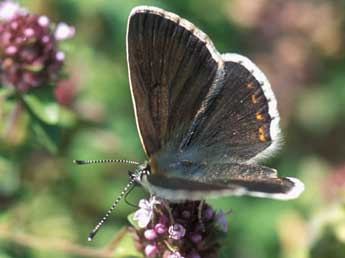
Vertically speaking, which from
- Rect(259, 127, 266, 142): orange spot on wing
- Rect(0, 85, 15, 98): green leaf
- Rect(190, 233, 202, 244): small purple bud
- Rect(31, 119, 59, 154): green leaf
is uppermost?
Rect(259, 127, 266, 142): orange spot on wing

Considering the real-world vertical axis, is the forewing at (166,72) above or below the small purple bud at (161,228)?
above

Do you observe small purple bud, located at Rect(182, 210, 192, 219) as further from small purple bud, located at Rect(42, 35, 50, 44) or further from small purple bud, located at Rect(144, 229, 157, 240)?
small purple bud, located at Rect(42, 35, 50, 44)

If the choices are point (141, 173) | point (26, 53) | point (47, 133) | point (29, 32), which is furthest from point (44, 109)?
point (141, 173)

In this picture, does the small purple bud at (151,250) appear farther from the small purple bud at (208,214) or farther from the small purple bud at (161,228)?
the small purple bud at (208,214)

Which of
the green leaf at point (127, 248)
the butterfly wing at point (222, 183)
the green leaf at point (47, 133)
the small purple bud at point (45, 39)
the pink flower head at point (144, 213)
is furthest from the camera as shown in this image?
the green leaf at point (47, 133)

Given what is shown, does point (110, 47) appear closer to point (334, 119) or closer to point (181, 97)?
point (334, 119)

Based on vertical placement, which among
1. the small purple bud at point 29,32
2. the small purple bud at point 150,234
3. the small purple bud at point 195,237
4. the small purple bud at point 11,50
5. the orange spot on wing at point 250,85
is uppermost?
the orange spot on wing at point 250,85

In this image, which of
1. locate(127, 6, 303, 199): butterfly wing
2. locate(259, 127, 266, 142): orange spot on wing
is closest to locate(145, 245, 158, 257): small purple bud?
locate(127, 6, 303, 199): butterfly wing

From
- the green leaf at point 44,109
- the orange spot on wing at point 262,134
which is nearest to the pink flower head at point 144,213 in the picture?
the orange spot on wing at point 262,134
